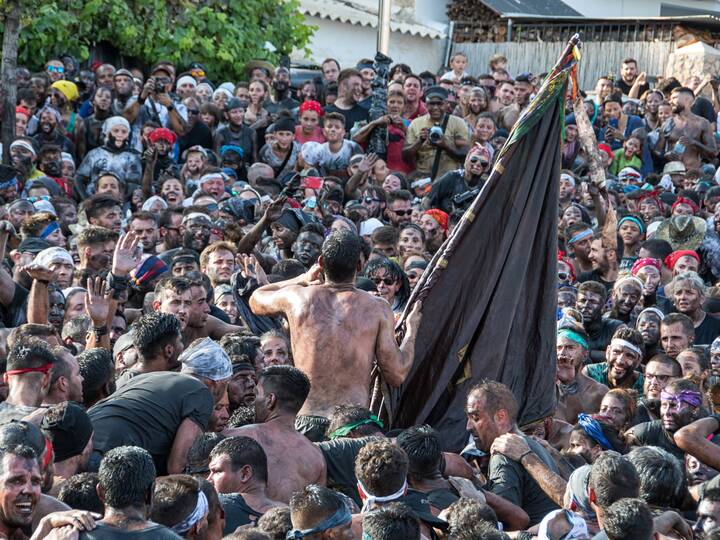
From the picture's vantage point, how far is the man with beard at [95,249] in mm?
10977

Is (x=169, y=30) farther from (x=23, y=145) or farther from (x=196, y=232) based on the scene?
(x=196, y=232)

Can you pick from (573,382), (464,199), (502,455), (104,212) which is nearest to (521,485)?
(502,455)

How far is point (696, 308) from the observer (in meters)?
12.2

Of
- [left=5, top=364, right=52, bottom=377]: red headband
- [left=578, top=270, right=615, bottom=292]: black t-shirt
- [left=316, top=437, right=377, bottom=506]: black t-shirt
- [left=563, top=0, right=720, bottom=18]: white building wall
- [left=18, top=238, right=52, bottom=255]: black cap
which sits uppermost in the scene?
[left=563, top=0, right=720, bottom=18]: white building wall

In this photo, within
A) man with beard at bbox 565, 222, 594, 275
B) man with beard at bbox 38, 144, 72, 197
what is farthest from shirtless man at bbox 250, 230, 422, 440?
man with beard at bbox 38, 144, 72, 197

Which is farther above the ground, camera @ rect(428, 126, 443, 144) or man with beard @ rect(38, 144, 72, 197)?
camera @ rect(428, 126, 443, 144)

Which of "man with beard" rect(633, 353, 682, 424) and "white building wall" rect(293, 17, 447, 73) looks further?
"white building wall" rect(293, 17, 447, 73)

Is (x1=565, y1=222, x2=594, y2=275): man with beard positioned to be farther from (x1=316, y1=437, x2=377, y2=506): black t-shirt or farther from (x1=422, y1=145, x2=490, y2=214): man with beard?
(x1=316, y1=437, x2=377, y2=506): black t-shirt

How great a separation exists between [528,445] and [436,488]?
2.82 ft

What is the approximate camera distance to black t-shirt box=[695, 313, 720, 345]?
11992mm

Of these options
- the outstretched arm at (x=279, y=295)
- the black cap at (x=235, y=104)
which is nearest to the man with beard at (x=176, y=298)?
the outstretched arm at (x=279, y=295)

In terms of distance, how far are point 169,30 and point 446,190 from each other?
21.1ft

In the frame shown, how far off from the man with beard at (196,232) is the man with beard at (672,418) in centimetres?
474

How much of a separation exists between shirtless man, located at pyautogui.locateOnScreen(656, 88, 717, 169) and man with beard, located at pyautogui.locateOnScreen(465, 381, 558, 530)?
11.1m
